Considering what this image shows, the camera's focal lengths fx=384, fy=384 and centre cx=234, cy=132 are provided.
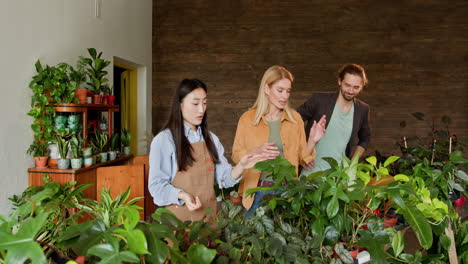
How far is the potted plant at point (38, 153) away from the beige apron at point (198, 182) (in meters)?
1.83

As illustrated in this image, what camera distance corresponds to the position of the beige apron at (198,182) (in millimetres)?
1952

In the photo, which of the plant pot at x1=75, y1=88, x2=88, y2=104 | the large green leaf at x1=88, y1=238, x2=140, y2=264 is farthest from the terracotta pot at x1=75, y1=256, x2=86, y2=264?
the plant pot at x1=75, y1=88, x2=88, y2=104

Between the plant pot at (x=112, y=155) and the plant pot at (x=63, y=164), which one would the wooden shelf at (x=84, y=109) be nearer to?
the plant pot at (x=112, y=155)

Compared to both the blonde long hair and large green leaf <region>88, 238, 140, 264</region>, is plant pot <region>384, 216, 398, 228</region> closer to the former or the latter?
the blonde long hair

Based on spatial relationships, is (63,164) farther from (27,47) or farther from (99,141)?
(27,47)

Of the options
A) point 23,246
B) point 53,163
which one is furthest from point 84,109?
point 23,246

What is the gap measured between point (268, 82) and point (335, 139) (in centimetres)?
84

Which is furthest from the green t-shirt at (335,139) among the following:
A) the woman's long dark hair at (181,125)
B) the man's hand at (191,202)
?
the man's hand at (191,202)

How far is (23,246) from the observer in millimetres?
774

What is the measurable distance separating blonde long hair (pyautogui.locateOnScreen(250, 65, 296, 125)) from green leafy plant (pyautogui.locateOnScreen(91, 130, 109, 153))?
2072mm

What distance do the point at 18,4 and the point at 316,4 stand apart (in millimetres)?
4175

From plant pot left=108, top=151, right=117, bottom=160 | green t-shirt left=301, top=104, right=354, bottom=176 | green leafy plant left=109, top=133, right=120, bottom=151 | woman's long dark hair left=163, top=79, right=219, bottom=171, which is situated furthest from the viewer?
green leafy plant left=109, top=133, right=120, bottom=151

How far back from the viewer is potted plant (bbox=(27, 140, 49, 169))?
3226 mm

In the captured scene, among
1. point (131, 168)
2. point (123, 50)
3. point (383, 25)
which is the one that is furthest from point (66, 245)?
point (383, 25)
